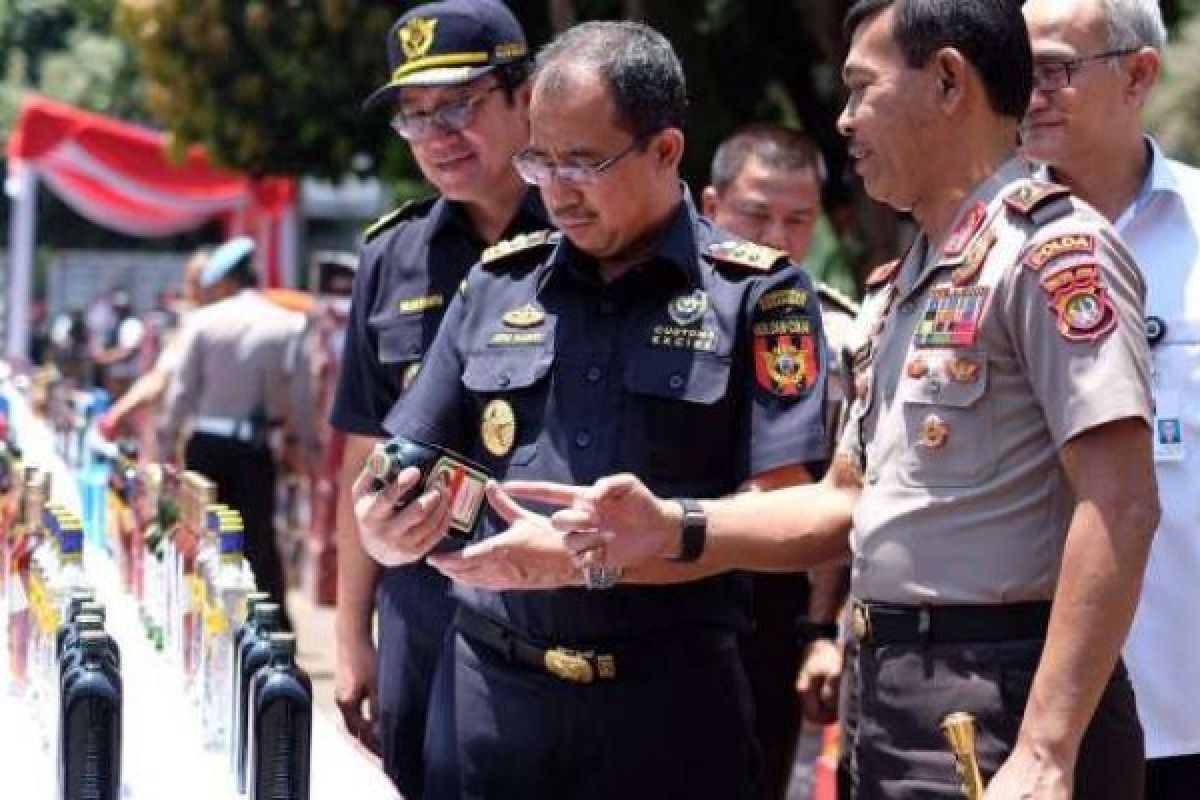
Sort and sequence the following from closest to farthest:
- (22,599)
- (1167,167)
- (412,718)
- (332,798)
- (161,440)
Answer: (332,798) → (1167,167) → (22,599) → (412,718) → (161,440)

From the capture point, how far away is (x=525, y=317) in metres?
3.27

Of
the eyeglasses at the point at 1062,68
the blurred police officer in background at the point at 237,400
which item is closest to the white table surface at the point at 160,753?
the eyeglasses at the point at 1062,68

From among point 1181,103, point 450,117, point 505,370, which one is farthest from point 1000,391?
point 1181,103

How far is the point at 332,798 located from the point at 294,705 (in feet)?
0.76

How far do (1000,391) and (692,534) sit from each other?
1.64ft

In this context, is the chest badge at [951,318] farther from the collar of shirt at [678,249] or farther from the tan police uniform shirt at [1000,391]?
the collar of shirt at [678,249]

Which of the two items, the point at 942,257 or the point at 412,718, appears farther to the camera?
the point at 412,718

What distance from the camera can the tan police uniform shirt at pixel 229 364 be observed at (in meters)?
9.52

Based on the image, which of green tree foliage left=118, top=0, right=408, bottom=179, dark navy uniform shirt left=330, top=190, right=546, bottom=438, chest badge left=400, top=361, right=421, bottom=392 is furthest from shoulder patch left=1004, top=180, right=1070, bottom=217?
green tree foliage left=118, top=0, right=408, bottom=179

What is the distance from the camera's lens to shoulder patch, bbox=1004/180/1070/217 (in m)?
2.64

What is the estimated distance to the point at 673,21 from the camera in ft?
27.8

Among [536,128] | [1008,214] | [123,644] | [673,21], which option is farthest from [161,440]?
[1008,214]

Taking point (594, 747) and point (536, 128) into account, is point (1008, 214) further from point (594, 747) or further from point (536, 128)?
point (594, 747)

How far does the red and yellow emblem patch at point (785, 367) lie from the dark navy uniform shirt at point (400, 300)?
989 millimetres
